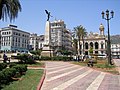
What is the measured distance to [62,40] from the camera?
398 feet

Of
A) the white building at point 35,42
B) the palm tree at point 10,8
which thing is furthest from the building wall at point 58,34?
the palm tree at point 10,8

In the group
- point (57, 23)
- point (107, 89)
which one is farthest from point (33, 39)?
point (107, 89)

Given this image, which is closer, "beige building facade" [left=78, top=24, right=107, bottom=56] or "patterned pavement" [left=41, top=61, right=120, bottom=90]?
"patterned pavement" [left=41, top=61, right=120, bottom=90]

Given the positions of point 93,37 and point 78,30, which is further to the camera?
point 93,37

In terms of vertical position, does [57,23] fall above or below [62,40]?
above

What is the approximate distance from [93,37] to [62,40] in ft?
61.2

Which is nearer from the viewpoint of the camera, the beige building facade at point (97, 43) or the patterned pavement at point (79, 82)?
the patterned pavement at point (79, 82)

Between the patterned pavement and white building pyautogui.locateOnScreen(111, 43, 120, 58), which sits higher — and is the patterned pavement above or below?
below

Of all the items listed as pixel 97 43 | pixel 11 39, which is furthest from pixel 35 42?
pixel 97 43

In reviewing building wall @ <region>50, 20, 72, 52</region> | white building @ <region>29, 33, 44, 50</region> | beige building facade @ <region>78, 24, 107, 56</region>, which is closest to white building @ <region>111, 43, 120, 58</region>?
beige building facade @ <region>78, 24, 107, 56</region>

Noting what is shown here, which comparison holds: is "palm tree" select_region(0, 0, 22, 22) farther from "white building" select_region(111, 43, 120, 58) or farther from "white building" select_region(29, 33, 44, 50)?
"white building" select_region(111, 43, 120, 58)

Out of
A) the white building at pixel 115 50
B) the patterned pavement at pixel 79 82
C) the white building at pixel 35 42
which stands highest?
the white building at pixel 35 42

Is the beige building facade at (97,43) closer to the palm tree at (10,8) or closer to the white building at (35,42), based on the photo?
the white building at (35,42)

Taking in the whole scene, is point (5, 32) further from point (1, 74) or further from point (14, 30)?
point (1, 74)
